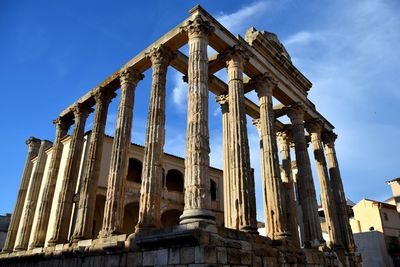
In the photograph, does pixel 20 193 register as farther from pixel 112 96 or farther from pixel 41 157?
pixel 112 96

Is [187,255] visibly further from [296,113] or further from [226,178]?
[296,113]

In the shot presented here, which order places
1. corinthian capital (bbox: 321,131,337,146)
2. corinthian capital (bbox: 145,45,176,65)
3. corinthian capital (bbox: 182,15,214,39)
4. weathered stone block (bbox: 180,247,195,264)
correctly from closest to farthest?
weathered stone block (bbox: 180,247,195,264)
corinthian capital (bbox: 182,15,214,39)
corinthian capital (bbox: 145,45,176,65)
corinthian capital (bbox: 321,131,337,146)

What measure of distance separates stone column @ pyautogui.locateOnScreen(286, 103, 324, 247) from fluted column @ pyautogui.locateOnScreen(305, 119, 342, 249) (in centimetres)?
188

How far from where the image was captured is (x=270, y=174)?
505 inches

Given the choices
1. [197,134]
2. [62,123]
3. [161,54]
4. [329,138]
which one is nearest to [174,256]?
[197,134]

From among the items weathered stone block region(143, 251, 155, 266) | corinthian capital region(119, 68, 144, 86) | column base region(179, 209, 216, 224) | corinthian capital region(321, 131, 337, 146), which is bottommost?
weathered stone block region(143, 251, 155, 266)

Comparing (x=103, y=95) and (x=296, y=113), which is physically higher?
(x=103, y=95)

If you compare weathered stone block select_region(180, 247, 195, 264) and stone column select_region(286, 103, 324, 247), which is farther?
stone column select_region(286, 103, 324, 247)

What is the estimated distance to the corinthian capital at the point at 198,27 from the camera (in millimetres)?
11594

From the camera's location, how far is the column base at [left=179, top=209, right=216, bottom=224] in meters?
8.67

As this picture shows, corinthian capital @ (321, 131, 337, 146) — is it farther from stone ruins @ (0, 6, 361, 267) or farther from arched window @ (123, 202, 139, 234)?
arched window @ (123, 202, 139, 234)

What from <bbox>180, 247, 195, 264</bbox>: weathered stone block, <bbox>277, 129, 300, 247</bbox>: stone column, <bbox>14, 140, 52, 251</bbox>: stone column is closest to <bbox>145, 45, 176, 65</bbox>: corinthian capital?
<bbox>180, 247, 195, 264</bbox>: weathered stone block

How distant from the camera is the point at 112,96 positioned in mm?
16391

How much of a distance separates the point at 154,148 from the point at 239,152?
3.02m
